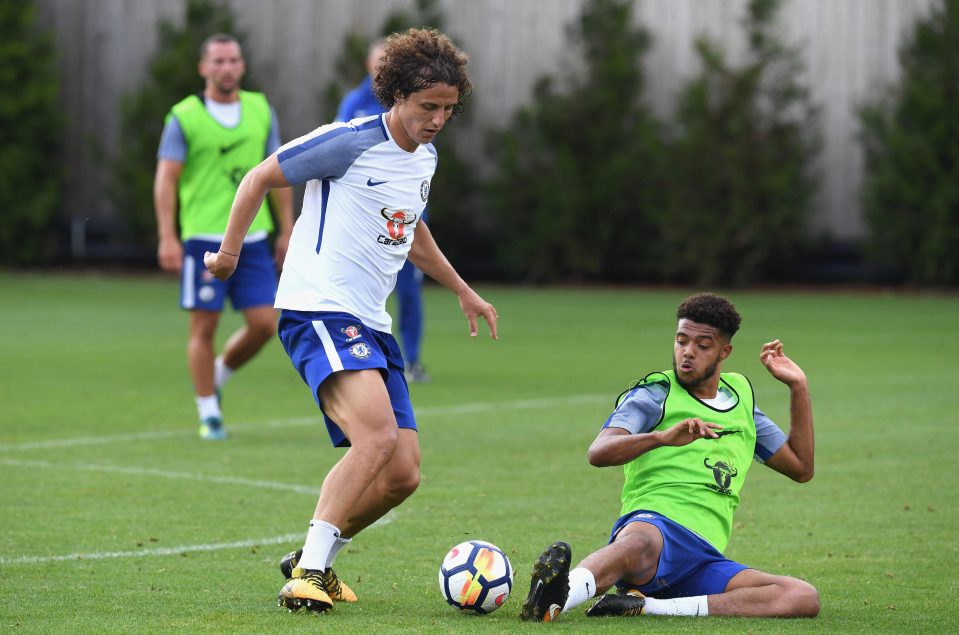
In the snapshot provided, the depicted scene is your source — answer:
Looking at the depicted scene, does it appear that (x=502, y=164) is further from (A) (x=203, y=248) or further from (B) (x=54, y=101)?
(A) (x=203, y=248)

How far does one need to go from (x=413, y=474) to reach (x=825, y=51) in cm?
1928

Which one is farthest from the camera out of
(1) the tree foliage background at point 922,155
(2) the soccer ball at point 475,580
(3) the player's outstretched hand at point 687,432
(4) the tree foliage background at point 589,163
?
(4) the tree foliage background at point 589,163

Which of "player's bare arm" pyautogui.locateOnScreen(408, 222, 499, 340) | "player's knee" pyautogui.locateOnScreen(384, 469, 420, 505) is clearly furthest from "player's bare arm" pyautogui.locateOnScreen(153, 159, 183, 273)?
"player's knee" pyautogui.locateOnScreen(384, 469, 420, 505)

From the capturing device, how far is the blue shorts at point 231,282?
377 inches

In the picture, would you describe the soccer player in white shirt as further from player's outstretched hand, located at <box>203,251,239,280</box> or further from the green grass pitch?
the green grass pitch

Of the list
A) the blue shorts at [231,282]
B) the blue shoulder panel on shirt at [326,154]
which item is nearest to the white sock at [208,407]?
the blue shorts at [231,282]

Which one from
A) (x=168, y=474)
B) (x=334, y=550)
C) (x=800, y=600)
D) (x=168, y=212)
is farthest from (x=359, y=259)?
(x=168, y=212)

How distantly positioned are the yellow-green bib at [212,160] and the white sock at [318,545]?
15.9ft

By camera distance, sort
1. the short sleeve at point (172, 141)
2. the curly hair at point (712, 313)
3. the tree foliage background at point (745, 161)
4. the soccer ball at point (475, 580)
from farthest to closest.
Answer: the tree foliage background at point (745, 161), the short sleeve at point (172, 141), the curly hair at point (712, 313), the soccer ball at point (475, 580)

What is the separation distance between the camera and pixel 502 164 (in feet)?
80.7

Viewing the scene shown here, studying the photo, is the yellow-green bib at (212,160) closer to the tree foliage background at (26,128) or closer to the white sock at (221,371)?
the white sock at (221,371)

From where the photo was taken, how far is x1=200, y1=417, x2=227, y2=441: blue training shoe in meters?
9.46

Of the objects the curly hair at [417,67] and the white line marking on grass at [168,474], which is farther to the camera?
the white line marking on grass at [168,474]

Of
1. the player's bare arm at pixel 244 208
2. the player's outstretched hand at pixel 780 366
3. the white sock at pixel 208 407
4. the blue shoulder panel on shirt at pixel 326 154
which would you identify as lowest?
the white sock at pixel 208 407
